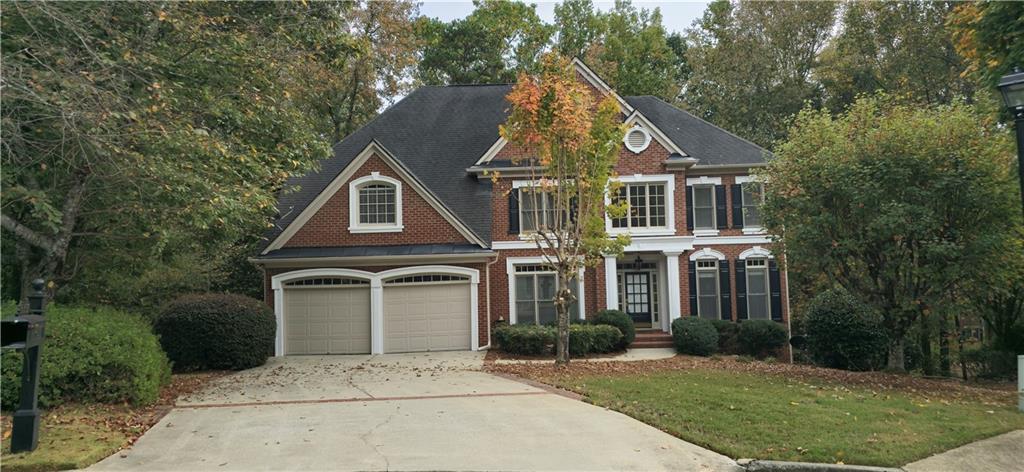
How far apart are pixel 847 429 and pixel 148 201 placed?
10856mm

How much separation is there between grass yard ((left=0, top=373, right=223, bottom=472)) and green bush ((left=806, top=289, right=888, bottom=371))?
13.3 m

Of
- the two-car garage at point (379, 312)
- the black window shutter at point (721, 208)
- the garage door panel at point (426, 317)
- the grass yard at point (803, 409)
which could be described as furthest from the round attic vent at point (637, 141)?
the grass yard at point (803, 409)

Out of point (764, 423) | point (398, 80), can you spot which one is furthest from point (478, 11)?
point (764, 423)

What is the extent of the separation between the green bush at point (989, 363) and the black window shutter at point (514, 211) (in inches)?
518


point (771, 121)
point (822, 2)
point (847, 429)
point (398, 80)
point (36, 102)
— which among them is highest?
point (822, 2)

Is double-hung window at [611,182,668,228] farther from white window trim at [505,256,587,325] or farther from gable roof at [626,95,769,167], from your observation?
white window trim at [505,256,587,325]

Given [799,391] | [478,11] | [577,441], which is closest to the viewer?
[577,441]

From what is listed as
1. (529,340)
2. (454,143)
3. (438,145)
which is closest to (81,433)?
(529,340)

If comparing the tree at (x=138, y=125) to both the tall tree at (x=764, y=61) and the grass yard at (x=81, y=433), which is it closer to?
the grass yard at (x=81, y=433)

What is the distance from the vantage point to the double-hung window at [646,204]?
20.8m

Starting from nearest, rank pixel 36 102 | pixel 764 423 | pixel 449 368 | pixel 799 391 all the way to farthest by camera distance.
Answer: pixel 764 423
pixel 36 102
pixel 799 391
pixel 449 368

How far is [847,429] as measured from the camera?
27.7 ft

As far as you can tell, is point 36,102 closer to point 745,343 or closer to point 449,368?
point 449,368

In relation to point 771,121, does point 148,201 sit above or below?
below
